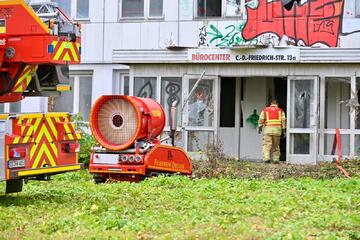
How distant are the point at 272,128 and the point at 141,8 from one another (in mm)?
5417

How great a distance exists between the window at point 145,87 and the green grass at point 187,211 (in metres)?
9.06

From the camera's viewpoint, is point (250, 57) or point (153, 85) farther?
point (153, 85)

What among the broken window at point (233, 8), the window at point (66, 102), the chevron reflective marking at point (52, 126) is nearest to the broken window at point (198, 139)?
the broken window at point (233, 8)

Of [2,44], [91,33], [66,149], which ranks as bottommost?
[66,149]

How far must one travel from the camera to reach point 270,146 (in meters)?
21.6

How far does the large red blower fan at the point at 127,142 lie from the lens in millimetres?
15359

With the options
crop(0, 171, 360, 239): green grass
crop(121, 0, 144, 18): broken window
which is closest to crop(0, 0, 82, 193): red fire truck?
crop(0, 171, 360, 239): green grass

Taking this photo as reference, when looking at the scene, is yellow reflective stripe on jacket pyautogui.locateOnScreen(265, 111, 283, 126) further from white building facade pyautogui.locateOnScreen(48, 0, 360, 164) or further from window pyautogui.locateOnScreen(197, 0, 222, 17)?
window pyautogui.locateOnScreen(197, 0, 222, 17)

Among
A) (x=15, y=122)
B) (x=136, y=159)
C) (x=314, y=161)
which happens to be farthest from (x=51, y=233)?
(x=314, y=161)

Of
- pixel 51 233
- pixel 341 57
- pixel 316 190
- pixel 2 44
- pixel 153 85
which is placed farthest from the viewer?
pixel 153 85

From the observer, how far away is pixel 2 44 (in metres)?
10.2

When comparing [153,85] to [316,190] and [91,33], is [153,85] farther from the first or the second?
[316,190]

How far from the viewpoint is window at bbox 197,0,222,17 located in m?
22.7

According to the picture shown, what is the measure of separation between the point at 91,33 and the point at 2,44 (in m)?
13.7
